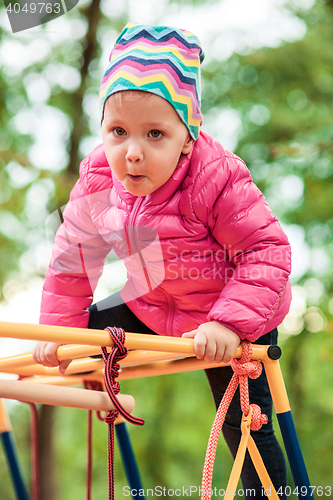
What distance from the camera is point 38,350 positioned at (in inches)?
38.0

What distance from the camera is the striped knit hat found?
0.89 meters

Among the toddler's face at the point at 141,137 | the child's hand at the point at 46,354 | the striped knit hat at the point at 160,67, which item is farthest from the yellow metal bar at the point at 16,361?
the striped knit hat at the point at 160,67

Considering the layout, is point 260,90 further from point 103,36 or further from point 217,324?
point 217,324

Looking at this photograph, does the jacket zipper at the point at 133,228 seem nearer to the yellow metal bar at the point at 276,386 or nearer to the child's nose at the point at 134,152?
the child's nose at the point at 134,152

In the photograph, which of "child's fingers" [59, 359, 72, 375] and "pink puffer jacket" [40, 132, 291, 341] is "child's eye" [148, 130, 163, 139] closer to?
"pink puffer jacket" [40, 132, 291, 341]

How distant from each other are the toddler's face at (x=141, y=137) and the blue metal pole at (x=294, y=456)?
49 cm

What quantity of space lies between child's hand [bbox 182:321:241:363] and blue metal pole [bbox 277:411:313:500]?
0.15 meters

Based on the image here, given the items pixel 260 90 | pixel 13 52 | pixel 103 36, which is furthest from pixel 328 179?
pixel 13 52

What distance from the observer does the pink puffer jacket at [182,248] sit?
92 centimetres

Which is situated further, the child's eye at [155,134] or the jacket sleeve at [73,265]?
the jacket sleeve at [73,265]

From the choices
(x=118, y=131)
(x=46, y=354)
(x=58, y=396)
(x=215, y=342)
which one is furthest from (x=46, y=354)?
(x=118, y=131)

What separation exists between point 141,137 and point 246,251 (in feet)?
0.95

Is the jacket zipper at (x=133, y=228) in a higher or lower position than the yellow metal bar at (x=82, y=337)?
higher

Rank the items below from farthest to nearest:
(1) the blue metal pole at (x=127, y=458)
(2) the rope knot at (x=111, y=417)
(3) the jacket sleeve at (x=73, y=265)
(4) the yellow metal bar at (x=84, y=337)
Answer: (1) the blue metal pole at (x=127, y=458)
(3) the jacket sleeve at (x=73, y=265)
(2) the rope knot at (x=111, y=417)
(4) the yellow metal bar at (x=84, y=337)
